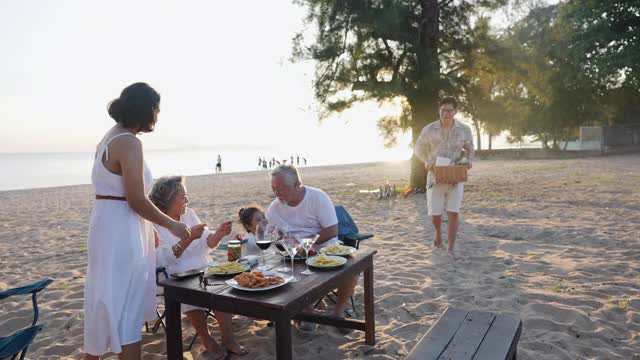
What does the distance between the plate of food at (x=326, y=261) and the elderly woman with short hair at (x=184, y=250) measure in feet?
2.24

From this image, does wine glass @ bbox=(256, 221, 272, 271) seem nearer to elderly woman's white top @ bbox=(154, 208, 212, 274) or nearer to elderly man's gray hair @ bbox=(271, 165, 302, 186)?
elderly woman's white top @ bbox=(154, 208, 212, 274)

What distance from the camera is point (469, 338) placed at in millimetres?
2309

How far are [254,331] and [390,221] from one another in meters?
5.40

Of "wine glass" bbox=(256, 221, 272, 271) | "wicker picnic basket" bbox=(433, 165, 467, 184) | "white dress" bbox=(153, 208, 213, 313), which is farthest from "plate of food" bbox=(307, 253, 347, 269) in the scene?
"wicker picnic basket" bbox=(433, 165, 467, 184)

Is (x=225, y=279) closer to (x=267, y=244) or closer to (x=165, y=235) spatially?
(x=267, y=244)

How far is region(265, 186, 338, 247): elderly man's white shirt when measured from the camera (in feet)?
11.9

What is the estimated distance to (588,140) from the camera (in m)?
30.8

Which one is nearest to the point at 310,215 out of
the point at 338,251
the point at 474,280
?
the point at 338,251

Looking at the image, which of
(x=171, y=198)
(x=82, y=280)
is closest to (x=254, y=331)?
(x=171, y=198)

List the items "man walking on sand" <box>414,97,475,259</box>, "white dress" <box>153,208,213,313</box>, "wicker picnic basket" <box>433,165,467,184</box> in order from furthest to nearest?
"man walking on sand" <box>414,97,475,259</box> → "wicker picnic basket" <box>433,165,467,184</box> → "white dress" <box>153,208,213,313</box>

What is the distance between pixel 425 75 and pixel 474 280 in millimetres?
7798

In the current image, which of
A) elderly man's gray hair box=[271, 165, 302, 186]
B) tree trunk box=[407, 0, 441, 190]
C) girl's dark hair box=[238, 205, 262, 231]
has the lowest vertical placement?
girl's dark hair box=[238, 205, 262, 231]

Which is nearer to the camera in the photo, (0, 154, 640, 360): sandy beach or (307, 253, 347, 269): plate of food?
(307, 253, 347, 269): plate of food

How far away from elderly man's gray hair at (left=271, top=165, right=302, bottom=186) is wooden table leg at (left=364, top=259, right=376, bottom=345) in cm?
95
